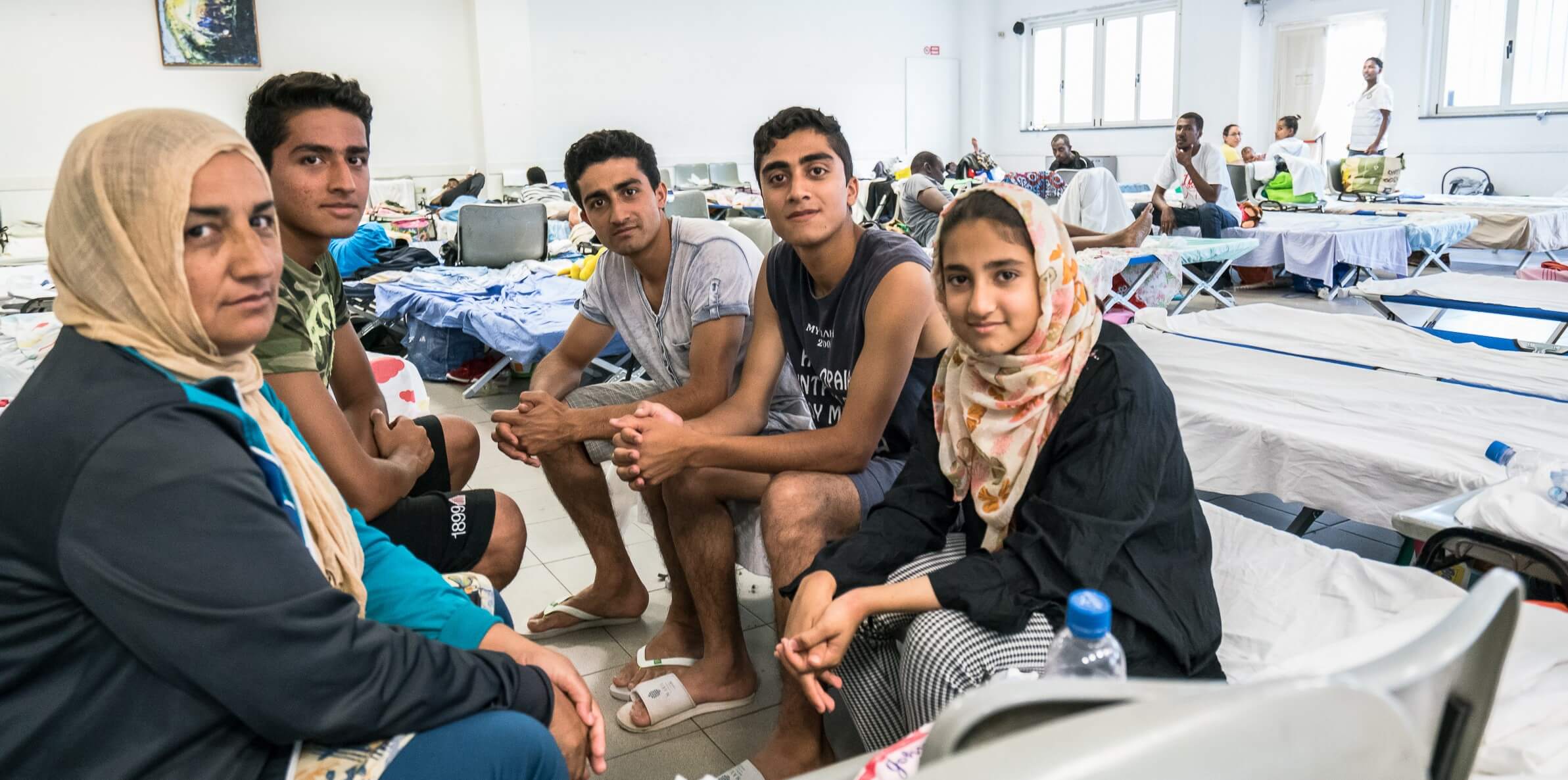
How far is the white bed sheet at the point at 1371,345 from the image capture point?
2.95 m

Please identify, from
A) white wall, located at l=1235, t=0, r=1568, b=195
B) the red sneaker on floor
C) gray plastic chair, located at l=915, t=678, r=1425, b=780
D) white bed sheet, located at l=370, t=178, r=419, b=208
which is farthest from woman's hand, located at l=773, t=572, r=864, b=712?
white wall, located at l=1235, t=0, r=1568, b=195

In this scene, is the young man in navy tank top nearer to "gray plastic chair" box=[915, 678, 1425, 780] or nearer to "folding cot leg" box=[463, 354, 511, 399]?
"gray plastic chair" box=[915, 678, 1425, 780]

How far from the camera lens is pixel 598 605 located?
264 centimetres

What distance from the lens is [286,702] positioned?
108cm

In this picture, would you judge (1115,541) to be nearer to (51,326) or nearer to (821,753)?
(821,753)

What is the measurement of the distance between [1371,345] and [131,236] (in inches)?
135

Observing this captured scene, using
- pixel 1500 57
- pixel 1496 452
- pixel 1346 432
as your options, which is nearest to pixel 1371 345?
pixel 1346 432

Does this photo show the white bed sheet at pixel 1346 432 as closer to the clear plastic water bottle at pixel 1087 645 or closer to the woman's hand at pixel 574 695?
the clear plastic water bottle at pixel 1087 645

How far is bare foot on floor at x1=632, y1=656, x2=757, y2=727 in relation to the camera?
2246 millimetres

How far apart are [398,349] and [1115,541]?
5.33 metres

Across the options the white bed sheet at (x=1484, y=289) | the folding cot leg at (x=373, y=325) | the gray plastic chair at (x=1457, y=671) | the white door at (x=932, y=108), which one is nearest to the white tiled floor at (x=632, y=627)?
the white bed sheet at (x=1484, y=289)

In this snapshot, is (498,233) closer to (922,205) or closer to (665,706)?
(922,205)

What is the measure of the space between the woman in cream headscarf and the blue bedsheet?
11.0 feet

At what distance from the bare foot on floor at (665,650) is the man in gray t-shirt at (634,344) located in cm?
10
